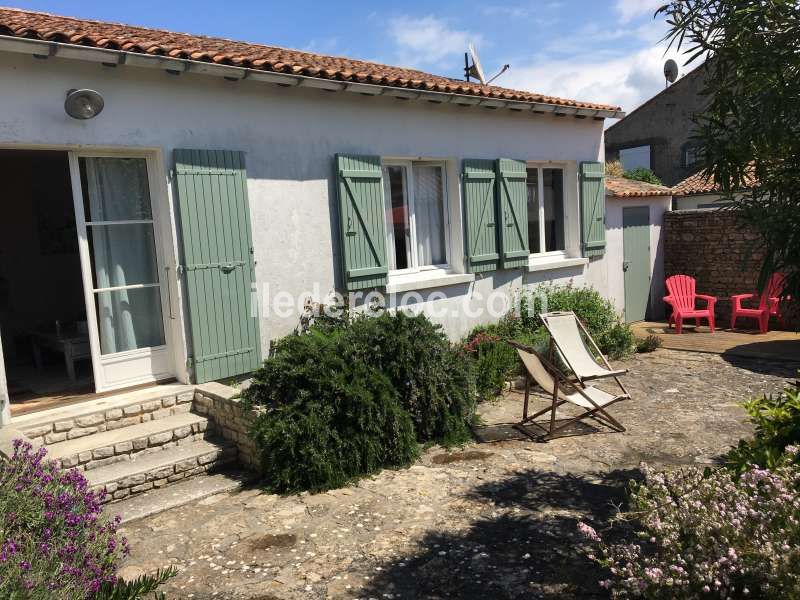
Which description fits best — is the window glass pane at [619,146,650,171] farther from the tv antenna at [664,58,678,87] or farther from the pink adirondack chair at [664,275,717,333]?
the pink adirondack chair at [664,275,717,333]

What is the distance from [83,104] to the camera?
16.9 feet

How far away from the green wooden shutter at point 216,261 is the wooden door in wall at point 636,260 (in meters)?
7.61

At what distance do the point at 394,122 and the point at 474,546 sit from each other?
5161 millimetres

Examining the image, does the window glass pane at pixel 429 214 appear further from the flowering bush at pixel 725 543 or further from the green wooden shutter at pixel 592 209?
the flowering bush at pixel 725 543

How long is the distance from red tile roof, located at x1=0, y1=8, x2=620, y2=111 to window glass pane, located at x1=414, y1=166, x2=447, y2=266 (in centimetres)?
113

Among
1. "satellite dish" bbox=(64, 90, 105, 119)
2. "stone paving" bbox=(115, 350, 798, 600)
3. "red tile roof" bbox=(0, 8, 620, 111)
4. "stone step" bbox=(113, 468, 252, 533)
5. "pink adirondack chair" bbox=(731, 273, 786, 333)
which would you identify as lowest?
"stone paving" bbox=(115, 350, 798, 600)

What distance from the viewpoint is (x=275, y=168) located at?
6.49 metres

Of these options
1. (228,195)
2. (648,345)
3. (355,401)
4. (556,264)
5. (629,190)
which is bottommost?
(648,345)

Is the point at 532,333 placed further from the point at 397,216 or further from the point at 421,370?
the point at 421,370

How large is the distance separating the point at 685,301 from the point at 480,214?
5.10m

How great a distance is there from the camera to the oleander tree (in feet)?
10.1

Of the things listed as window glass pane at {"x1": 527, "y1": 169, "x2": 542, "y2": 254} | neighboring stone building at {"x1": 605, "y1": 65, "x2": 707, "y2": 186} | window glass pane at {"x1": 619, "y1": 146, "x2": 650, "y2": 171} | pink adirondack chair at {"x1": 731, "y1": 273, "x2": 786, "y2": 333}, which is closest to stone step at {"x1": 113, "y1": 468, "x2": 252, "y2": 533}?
window glass pane at {"x1": 527, "y1": 169, "x2": 542, "y2": 254}

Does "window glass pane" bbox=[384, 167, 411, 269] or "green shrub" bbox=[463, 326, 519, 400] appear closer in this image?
"green shrub" bbox=[463, 326, 519, 400]

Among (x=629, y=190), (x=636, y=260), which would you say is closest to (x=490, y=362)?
(x=636, y=260)
